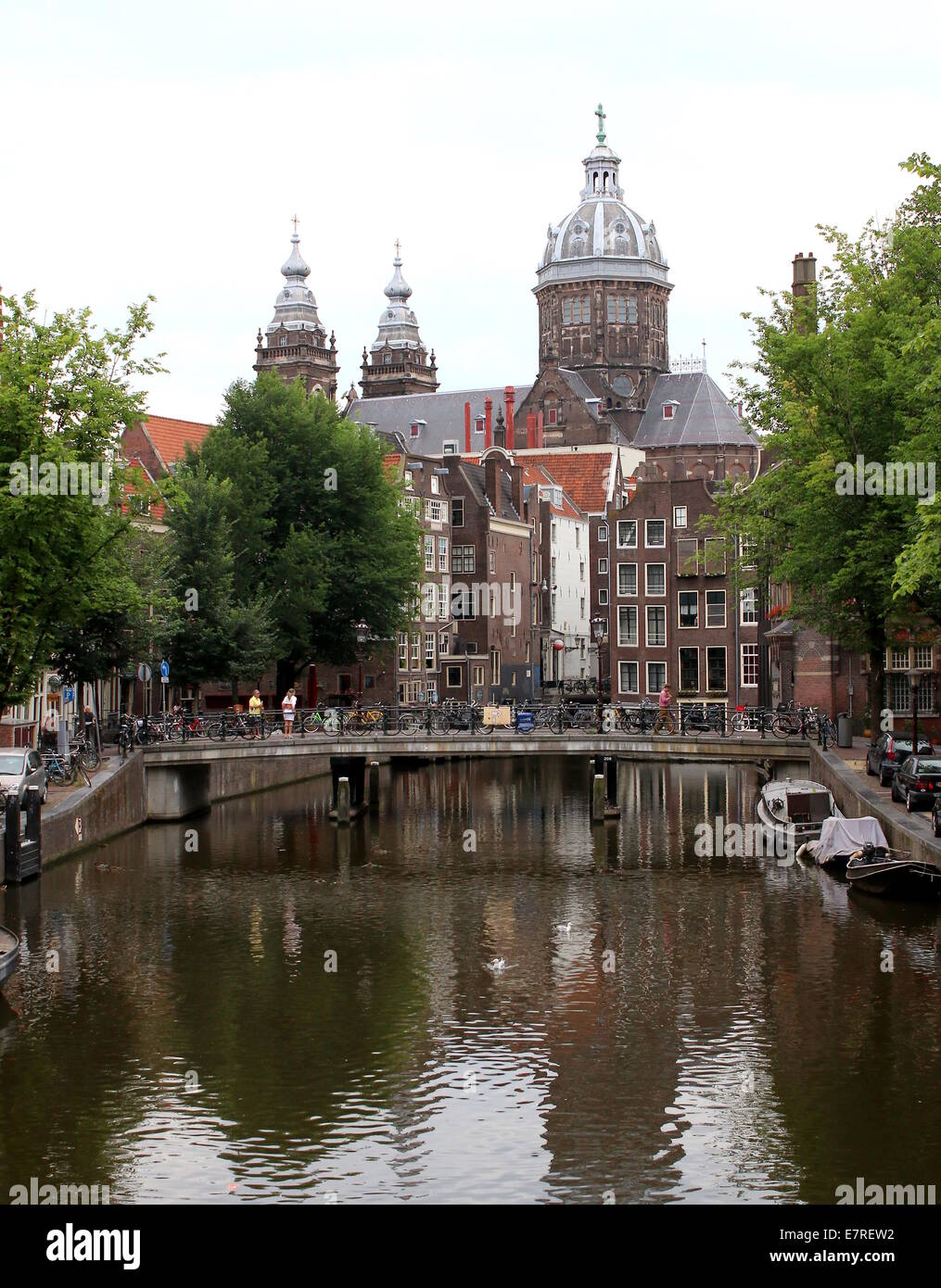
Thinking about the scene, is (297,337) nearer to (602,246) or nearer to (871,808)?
(602,246)

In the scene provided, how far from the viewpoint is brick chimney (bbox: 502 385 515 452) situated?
463 ft

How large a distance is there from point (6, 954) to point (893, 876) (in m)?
17.9

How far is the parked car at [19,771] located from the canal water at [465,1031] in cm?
245

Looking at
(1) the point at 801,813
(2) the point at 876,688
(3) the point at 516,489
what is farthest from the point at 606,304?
(1) the point at 801,813

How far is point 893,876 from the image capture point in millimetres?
34531

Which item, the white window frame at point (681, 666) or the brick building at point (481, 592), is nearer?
the white window frame at point (681, 666)

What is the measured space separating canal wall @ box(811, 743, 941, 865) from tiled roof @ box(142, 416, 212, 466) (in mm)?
34778

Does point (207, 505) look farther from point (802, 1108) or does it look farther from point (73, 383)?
point (802, 1108)

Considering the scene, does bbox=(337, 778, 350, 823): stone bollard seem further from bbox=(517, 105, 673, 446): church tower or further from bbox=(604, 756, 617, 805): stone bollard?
bbox=(517, 105, 673, 446): church tower

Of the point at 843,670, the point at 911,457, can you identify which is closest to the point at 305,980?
the point at 911,457

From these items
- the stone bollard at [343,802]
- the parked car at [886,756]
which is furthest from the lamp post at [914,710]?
the stone bollard at [343,802]

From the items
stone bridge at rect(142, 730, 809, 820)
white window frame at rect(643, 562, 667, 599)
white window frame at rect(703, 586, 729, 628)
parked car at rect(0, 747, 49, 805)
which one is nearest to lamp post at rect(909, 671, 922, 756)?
stone bridge at rect(142, 730, 809, 820)

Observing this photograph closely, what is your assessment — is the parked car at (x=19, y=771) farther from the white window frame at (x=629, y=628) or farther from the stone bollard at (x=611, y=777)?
the white window frame at (x=629, y=628)

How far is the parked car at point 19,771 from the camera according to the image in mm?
38594
